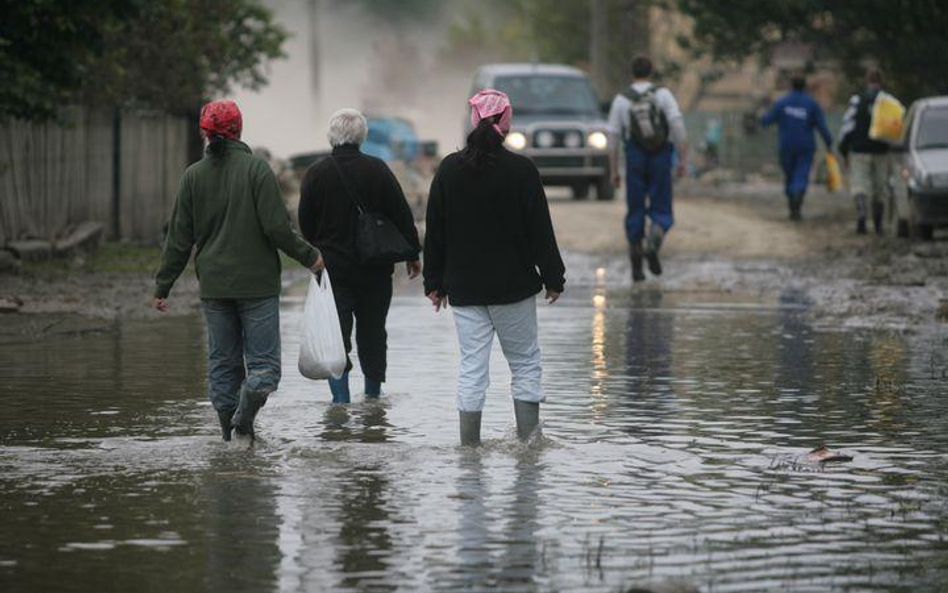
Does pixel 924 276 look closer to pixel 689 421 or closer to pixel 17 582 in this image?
pixel 689 421

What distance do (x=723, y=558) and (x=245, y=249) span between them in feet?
11.2

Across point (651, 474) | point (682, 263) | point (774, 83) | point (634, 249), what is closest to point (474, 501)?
point (651, 474)

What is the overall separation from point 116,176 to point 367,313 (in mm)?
14307

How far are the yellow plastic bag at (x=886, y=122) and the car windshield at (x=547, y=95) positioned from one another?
902 centimetres

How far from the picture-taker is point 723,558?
24.8 ft

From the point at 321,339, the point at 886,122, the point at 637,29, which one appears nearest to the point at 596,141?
the point at 886,122

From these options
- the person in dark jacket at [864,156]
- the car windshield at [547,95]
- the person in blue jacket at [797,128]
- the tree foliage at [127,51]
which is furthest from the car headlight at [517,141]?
the person in dark jacket at [864,156]

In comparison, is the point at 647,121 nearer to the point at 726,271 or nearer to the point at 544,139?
the point at 726,271

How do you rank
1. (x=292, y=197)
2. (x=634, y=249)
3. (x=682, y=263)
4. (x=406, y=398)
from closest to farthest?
(x=406, y=398), (x=634, y=249), (x=682, y=263), (x=292, y=197)

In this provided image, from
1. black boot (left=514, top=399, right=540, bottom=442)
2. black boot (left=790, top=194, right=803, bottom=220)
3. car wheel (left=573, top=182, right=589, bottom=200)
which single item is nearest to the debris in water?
black boot (left=514, top=399, right=540, bottom=442)

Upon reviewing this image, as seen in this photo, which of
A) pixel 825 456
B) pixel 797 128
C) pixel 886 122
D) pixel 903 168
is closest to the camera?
pixel 825 456

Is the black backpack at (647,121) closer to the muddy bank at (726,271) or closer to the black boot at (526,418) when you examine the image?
the muddy bank at (726,271)

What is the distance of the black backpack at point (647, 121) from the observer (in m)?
19.4

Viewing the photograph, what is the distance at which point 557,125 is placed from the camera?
111 ft
